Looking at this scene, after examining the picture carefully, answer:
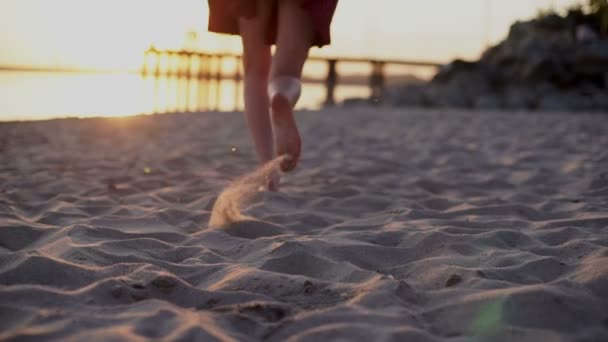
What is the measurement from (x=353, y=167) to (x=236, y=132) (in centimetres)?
288

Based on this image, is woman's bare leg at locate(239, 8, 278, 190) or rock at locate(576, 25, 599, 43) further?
rock at locate(576, 25, 599, 43)

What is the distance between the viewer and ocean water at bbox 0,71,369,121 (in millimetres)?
10258

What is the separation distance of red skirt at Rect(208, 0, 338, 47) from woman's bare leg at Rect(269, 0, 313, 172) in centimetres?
3

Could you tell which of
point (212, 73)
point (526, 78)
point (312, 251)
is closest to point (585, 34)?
point (526, 78)

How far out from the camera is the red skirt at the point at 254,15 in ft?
7.68

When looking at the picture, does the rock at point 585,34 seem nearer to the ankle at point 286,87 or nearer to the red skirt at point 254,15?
the red skirt at point 254,15

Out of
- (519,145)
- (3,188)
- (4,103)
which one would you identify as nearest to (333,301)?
(3,188)

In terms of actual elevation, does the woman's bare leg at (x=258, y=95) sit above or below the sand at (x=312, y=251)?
above

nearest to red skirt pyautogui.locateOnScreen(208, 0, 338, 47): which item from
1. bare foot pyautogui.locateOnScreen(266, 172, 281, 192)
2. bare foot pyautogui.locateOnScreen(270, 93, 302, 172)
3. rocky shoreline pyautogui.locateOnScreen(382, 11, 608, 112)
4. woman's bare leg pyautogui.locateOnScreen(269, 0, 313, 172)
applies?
woman's bare leg pyautogui.locateOnScreen(269, 0, 313, 172)

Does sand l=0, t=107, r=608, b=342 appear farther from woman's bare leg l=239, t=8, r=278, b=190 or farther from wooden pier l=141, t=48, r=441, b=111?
wooden pier l=141, t=48, r=441, b=111

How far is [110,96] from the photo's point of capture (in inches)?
602

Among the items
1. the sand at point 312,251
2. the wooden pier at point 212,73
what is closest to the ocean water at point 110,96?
the wooden pier at point 212,73

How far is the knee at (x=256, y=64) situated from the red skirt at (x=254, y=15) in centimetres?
8

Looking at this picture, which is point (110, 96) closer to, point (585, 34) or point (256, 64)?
point (585, 34)
